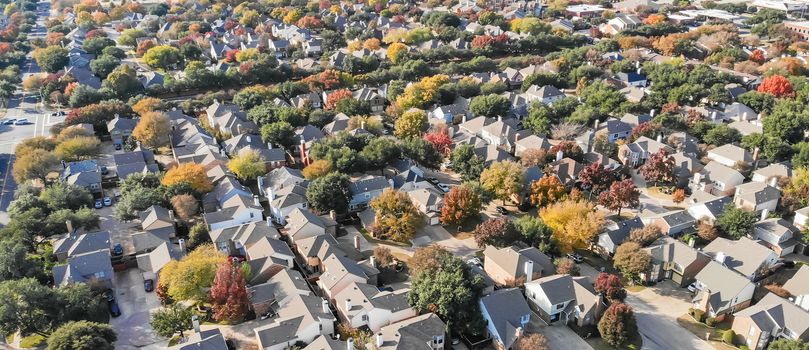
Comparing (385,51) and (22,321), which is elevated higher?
(22,321)

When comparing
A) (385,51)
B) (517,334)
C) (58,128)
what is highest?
(517,334)

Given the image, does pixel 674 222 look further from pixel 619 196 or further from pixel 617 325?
pixel 617 325

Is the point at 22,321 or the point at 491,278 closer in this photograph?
the point at 22,321

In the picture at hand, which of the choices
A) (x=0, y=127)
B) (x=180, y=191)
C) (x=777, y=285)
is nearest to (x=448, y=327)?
(x=777, y=285)

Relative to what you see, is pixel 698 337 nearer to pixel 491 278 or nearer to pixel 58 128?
pixel 491 278

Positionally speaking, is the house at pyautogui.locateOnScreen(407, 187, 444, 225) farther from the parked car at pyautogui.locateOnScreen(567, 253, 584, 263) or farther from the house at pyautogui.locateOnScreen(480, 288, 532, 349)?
the house at pyautogui.locateOnScreen(480, 288, 532, 349)

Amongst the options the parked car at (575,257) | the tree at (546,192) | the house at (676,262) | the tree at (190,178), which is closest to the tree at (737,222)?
the house at (676,262)

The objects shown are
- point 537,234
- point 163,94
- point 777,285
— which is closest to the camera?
point 777,285

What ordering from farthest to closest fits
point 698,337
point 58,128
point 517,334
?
1. point 58,128
2. point 698,337
3. point 517,334

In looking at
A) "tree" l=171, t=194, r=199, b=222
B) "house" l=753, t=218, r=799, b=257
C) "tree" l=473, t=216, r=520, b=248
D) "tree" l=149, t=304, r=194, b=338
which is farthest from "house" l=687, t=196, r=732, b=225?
"tree" l=171, t=194, r=199, b=222
